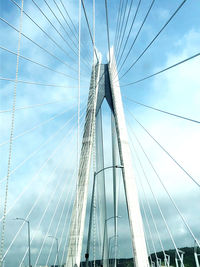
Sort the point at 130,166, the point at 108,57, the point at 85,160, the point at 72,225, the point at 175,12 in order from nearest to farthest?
the point at 175,12, the point at 130,166, the point at 72,225, the point at 85,160, the point at 108,57

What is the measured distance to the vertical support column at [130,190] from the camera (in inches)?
648

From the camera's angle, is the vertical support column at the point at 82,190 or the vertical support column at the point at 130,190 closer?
the vertical support column at the point at 130,190

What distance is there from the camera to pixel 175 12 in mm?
10508

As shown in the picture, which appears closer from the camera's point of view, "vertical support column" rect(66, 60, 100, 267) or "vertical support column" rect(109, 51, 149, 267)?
"vertical support column" rect(109, 51, 149, 267)

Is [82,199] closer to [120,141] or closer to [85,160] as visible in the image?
[85,160]

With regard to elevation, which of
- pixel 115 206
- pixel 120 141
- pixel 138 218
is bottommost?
pixel 138 218

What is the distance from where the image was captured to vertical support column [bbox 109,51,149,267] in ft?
54.0

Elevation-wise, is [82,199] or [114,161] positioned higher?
[114,161]

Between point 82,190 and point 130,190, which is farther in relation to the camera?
point 82,190

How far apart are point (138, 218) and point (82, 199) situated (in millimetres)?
5192

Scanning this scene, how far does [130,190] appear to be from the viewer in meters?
18.0

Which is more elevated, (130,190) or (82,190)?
(82,190)

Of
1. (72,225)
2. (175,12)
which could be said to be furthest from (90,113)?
(175,12)

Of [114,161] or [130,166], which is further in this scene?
[114,161]
